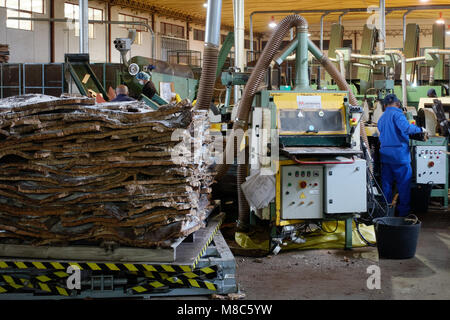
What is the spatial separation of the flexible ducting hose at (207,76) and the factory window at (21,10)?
12.9 metres

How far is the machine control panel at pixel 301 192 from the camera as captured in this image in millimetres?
5785

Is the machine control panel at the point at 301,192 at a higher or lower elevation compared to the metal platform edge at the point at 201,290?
higher

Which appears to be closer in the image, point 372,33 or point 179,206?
point 179,206

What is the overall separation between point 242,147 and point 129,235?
2.53 meters

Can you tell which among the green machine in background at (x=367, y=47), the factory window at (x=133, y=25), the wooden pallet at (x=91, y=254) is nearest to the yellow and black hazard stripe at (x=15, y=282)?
the wooden pallet at (x=91, y=254)

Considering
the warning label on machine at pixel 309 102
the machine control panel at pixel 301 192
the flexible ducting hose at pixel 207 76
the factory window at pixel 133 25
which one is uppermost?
the factory window at pixel 133 25

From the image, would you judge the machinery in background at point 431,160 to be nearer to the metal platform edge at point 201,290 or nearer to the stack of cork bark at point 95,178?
the metal platform edge at point 201,290

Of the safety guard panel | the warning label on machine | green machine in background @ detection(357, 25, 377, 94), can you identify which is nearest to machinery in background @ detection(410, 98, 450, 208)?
the safety guard panel

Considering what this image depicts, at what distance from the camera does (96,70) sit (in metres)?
14.4

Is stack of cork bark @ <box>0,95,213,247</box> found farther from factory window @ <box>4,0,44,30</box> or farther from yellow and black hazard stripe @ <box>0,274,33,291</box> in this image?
factory window @ <box>4,0,44,30</box>

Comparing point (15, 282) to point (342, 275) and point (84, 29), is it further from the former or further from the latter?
point (84, 29)

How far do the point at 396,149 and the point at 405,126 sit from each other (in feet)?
1.16
